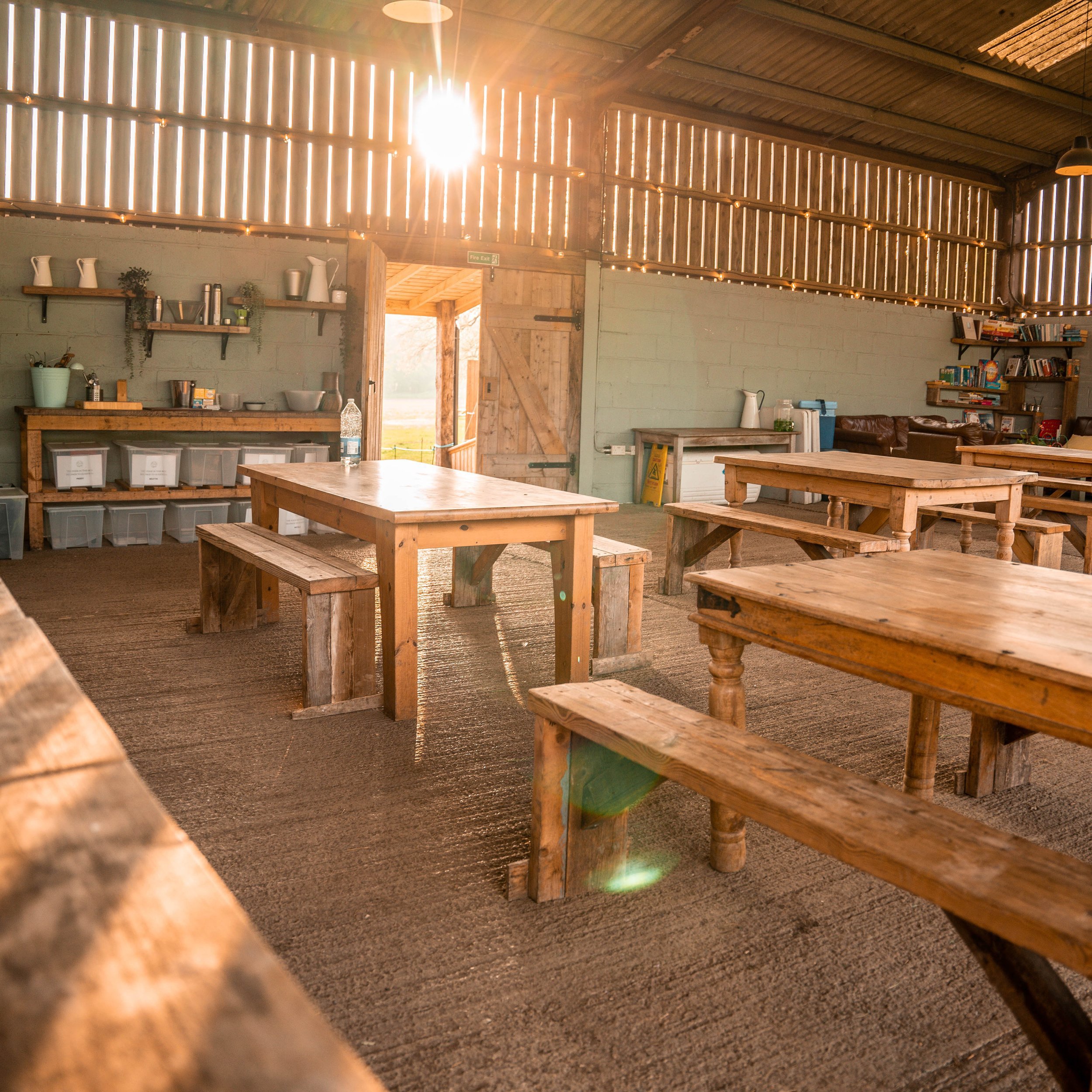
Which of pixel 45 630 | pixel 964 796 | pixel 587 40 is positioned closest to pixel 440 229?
pixel 587 40

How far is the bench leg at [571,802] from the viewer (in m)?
2.05

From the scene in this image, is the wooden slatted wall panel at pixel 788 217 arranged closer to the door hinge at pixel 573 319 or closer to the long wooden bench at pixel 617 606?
the door hinge at pixel 573 319

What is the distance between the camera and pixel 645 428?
9336 mm

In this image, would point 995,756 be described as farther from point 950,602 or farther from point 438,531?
point 438,531

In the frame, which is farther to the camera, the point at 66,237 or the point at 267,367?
the point at 267,367

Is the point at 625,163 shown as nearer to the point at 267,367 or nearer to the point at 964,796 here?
the point at 267,367

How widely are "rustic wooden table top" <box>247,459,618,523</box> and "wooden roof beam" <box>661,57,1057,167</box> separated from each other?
5831mm

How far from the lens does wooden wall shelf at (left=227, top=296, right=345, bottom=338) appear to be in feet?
23.0

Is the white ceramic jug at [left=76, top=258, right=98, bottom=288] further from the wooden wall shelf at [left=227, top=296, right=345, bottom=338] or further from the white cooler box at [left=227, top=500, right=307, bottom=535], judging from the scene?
the white cooler box at [left=227, top=500, right=307, bottom=535]

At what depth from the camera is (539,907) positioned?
6.81 ft

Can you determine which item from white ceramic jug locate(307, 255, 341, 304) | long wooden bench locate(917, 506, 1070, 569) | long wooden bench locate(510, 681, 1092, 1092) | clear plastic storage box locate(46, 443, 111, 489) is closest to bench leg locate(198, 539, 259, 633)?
long wooden bench locate(510, 681, 1092, 1092)

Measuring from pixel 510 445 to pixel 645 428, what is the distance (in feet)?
4.64

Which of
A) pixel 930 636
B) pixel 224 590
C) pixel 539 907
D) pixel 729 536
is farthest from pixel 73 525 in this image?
pixel 930 636

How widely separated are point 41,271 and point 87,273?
0.27m
